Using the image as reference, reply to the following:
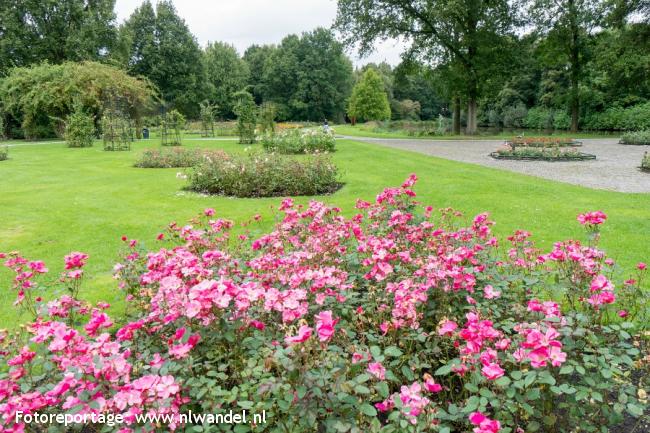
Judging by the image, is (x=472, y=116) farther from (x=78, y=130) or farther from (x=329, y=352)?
(x=329, y=352)

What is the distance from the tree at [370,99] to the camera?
52.8 metres

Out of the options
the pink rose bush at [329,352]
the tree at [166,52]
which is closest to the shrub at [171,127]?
the tree at [166,52]

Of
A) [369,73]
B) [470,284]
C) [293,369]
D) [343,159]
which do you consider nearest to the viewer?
[293,369]

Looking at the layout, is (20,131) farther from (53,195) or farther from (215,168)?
(215,168)

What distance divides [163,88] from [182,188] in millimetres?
41653

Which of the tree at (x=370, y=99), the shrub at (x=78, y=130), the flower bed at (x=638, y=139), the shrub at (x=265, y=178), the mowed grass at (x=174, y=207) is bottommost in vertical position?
the mowed grass at (x=174, y=207)

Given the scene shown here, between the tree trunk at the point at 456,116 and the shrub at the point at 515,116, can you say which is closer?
the tree trunk at the point at 456,116

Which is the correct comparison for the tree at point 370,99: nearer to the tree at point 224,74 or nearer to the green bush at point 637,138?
the tree at point 224,74

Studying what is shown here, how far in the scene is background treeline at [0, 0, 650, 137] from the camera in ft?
86.4

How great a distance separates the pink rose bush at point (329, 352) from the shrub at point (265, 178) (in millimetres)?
6080

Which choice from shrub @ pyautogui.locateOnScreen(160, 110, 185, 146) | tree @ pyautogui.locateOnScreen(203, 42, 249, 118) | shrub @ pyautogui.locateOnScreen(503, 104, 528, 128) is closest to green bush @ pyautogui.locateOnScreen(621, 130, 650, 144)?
shrub @ pyautogui.locateOnScreen(503, 104, 528, 128)

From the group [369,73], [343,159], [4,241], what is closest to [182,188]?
[4,241]

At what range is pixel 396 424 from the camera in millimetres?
1692

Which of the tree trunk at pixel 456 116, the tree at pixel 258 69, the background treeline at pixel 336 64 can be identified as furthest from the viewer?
the tree at pixel 258 69
